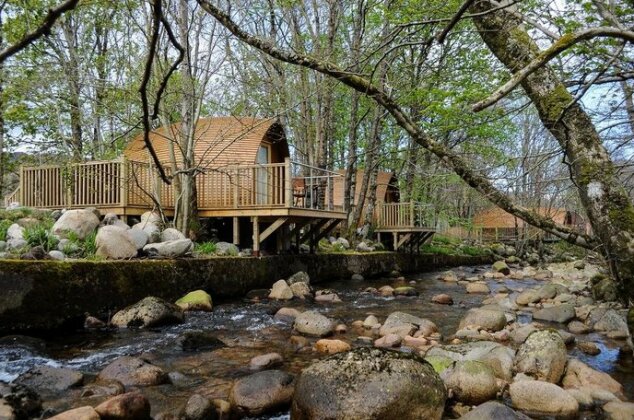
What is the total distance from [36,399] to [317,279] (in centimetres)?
1112

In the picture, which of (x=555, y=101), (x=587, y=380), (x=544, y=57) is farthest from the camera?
(x=587, y=380)

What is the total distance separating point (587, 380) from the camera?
5.11 metres

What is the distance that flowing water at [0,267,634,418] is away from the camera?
4938 mm

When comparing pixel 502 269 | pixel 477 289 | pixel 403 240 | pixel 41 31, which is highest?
pixel 41 31

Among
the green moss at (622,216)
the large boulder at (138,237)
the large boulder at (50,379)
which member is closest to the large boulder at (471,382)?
the green moss at (622,216)

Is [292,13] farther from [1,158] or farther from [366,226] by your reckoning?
[1,158]

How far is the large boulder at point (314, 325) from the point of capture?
297 inches

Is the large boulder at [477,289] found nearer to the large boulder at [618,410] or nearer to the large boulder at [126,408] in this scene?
the large boulder at [618,410]

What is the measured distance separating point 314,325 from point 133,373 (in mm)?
3170

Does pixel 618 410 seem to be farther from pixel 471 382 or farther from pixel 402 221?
pixel 402 221

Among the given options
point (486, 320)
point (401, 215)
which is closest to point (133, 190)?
point (486, 320)

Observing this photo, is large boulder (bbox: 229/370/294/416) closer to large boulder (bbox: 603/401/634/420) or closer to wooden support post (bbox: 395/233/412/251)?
large boulder (bbox: 603/401/634/420)

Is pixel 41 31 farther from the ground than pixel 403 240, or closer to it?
farther from the ground

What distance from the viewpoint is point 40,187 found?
13219 millimetres
